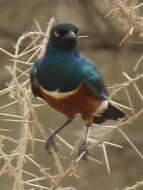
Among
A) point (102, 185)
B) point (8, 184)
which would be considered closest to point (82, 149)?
point (8, 184)

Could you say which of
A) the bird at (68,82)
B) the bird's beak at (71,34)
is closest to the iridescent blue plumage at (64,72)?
the bird at (68,82)

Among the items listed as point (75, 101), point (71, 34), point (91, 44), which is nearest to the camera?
point (71, 34)

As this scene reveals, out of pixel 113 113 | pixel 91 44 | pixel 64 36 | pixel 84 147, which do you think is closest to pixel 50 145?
→ pixel 84 147

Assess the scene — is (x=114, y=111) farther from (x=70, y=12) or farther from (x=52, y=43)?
(x=70, y=12)

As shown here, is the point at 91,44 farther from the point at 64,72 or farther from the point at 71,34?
the point at 71,34

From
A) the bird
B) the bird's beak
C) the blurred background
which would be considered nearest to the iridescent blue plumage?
the bird

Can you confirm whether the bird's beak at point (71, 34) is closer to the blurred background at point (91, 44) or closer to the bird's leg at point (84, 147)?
the bird's leg at point (84, 147)
